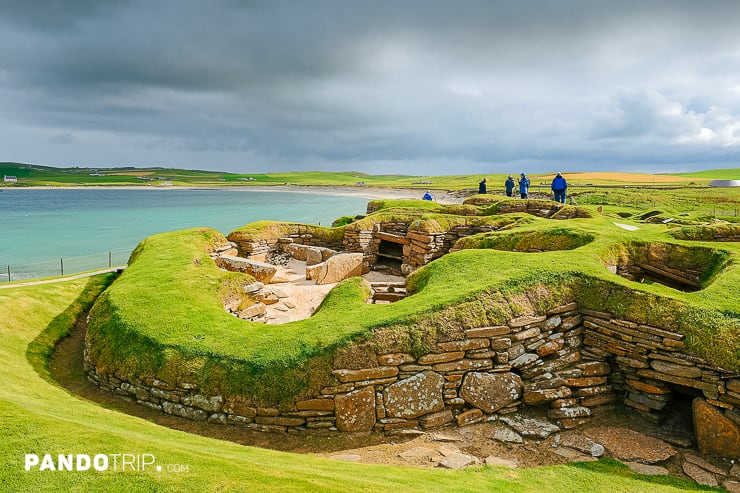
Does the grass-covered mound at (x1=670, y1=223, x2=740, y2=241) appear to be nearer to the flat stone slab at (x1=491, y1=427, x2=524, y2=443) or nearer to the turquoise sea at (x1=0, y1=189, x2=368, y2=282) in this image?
the flat stone slab at (x1=491, y1=427, x2=524, y2=443)

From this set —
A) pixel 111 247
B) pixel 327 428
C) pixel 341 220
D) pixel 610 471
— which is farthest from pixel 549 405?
pixel 111 247

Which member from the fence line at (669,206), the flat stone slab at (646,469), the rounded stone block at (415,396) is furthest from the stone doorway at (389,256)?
the fence line at (669,206)

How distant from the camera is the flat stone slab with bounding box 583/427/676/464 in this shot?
22.3 feet

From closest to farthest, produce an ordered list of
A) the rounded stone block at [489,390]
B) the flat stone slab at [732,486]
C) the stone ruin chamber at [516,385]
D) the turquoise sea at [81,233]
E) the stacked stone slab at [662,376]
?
the flat stone slab at [732,486]
the stacked stone slab at [662,376]
the stone ruin chamber at [516,385]
the rounded stone block at [489,390]
the turquoise sea at [81,233]

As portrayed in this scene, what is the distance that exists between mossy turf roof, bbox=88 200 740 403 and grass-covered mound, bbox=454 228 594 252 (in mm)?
1523

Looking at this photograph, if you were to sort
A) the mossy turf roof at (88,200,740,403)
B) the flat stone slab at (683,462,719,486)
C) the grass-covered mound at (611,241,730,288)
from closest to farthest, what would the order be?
the flat stone slab at (683,462,719,486), the mossy turf roof at (88,200,740,403), the grass-covered mound at (611,241,730,288)

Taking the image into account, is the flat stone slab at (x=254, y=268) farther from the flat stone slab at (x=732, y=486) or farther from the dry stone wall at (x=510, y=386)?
the flat stone slab at (x=732, y=486)

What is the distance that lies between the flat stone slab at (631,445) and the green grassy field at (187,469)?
0.45m

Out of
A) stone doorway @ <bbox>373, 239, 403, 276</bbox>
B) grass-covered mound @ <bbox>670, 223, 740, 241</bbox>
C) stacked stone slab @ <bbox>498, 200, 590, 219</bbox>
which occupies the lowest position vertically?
stone doorway @ <bbox>373, 239, 403, 276</bbox>

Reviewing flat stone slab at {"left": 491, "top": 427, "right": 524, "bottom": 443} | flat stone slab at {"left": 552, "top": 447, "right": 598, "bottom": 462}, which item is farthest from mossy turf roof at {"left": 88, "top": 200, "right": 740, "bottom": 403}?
flat stone slab at {"left": 552, "top": 447, "right": 598, "bottom": 462}

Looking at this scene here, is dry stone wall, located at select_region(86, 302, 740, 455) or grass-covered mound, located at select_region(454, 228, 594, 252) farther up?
grass-covered mound, located at select_region(454, 228, 594, 252)

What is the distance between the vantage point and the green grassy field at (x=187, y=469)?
4.34 meters

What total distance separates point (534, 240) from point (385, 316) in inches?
301

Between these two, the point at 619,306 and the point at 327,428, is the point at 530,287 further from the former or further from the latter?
the point at 327,428
